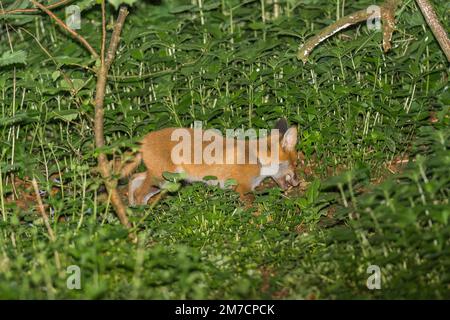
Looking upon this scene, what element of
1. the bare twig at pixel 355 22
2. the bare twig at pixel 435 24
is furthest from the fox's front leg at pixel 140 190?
the bare twig at pixel 435 24

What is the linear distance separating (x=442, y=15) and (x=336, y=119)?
60.3 inches

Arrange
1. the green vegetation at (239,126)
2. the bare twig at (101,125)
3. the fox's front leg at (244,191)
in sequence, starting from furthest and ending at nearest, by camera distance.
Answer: the fox's front leg at (244,191) → the bare twig at (101,125) → the green vegetation at (239,126)

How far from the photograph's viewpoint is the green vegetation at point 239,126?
588 cm

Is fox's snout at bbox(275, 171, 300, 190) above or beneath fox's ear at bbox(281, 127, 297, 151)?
beneath

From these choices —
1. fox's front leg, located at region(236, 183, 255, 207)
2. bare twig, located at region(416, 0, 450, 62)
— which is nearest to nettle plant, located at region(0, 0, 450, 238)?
bare twig, located at region(416, 0, 450, 62)

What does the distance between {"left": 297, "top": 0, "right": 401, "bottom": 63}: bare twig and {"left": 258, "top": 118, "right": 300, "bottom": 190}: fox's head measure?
74cm

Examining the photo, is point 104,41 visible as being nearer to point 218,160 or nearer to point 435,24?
point 218,160

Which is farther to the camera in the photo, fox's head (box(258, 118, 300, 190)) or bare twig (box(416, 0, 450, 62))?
fox's head (box(258, 118, 300, 190))

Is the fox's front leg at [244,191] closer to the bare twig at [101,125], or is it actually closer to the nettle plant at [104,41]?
the nettle plant at [104,41]

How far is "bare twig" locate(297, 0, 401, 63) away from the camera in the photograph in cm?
834

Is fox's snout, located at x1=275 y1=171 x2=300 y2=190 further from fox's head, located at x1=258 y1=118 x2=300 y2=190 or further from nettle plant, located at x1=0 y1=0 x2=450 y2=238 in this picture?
nettle plant, located at x1=0 y1=0 x2=450 y2=238

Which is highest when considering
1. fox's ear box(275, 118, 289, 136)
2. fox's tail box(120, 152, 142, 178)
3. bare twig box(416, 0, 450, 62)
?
bare twig box(416, 0, 450, 62)

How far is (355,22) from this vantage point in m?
8.54

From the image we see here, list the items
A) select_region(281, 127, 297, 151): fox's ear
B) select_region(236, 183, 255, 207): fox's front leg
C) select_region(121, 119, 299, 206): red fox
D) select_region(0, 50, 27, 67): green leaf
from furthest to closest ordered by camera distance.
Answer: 1. select_region(236, 183, 255, 207): fox's front leg
2. select_region(281, 127, 297, 151): fox's ear
3. select_region(121, 119, 299, 206): red fox
4. select_region(0, 50, 27, 67): green leaf
